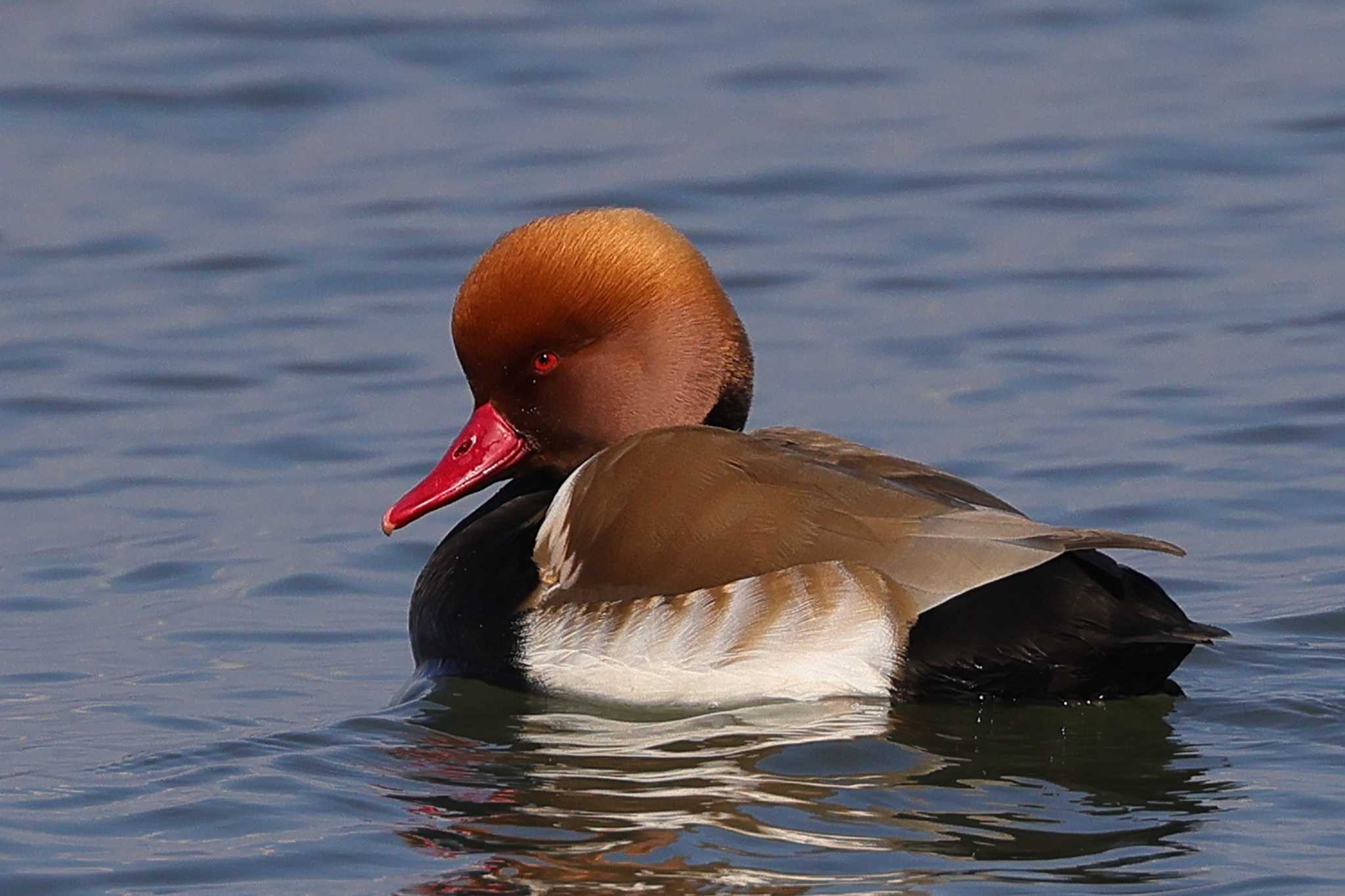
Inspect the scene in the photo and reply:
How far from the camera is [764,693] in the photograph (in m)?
5.16

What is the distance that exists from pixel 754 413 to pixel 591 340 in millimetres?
2270

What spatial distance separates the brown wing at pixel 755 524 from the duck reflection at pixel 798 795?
0.28 metres

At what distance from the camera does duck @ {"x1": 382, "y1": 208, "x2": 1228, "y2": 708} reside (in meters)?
4.95

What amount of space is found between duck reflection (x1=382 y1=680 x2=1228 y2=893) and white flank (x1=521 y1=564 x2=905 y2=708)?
0.05 m

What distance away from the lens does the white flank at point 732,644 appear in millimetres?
5035

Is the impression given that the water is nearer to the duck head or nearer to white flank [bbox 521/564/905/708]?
white flank [bbox 521/564/905/708]

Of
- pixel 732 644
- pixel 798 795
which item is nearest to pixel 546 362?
pixel 732 644

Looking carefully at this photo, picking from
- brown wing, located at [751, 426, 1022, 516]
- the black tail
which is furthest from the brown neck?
the black tail

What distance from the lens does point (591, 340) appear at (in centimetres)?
576

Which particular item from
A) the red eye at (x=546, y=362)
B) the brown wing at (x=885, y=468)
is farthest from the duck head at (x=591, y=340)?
the brown wing at (x=885, y=468)

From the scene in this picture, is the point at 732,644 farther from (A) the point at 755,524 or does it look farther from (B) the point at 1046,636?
(B) the point at 1046,636

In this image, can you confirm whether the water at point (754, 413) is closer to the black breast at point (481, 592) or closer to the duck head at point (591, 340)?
the black breast at point (481, 592)

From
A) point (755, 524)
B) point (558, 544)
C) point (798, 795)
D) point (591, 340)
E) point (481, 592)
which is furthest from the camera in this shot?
point (591, 340)

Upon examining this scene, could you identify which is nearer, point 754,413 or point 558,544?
point 558,544
